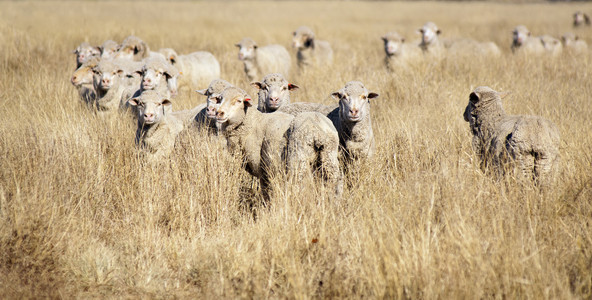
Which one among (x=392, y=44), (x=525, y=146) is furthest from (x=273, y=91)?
(x=392, y=44)

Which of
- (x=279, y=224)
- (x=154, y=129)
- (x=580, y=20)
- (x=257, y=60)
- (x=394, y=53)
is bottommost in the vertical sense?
(x=279, y=224)

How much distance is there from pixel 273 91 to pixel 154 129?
178 cm

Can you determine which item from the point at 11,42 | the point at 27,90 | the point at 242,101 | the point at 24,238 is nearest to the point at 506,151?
the point at 242,101

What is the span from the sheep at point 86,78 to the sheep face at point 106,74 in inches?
14.4

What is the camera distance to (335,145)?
5512 millimetres

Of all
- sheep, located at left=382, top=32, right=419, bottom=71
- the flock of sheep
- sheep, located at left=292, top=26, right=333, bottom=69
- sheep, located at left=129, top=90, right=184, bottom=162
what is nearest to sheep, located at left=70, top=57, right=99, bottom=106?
the flock of sheep

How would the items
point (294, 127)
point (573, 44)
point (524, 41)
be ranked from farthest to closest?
point (573, 44) < point (524, 41) < point (294, 127)

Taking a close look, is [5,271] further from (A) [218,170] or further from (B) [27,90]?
(B) [27,90]

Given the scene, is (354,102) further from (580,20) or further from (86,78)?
(580,20)

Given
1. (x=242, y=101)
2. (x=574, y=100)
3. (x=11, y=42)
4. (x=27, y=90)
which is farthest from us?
(x=11, y=42)

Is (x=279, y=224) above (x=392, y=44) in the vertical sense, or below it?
below

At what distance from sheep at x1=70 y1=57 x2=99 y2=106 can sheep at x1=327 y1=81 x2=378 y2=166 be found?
482 cm

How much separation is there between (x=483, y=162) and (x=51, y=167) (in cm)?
449

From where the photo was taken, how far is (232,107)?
19.3 feet
